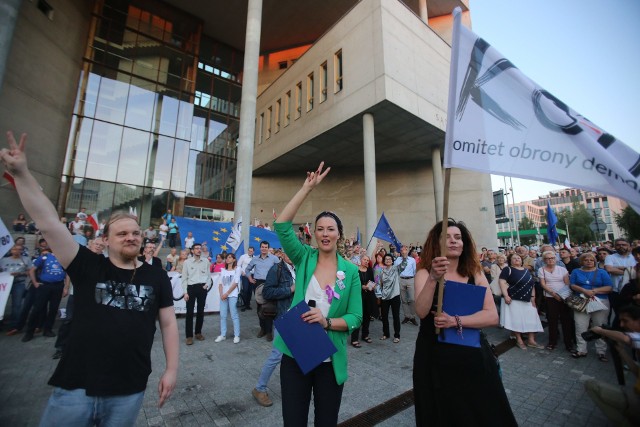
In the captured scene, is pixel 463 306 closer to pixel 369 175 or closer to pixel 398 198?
pixel 369 175

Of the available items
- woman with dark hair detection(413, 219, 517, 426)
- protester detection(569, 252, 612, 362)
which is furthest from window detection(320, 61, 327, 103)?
woman with dark hair detection(413, 219, 517, 426)

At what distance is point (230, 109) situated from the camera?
27.2m

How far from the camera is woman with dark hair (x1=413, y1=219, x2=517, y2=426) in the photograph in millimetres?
2049

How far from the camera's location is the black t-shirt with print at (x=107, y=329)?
173 centimetres

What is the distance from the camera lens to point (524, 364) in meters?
5.33

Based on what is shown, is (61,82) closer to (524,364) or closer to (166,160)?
(166,160)

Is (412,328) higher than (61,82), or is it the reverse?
(61,82)

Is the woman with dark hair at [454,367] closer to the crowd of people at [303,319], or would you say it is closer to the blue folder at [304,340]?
the crowd of people at [303,319]

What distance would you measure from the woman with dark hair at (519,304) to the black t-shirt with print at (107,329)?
7.22 metres

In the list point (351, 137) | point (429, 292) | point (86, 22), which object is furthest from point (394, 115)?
point (86, 22)

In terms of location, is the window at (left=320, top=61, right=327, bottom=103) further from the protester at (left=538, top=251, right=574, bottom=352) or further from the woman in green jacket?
the woman in green jacket

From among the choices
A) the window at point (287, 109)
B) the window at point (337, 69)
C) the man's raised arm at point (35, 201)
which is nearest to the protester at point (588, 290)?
the man's raised arm at point (35, 201)

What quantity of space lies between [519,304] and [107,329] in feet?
25.0

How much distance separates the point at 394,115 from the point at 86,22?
23456 mm
